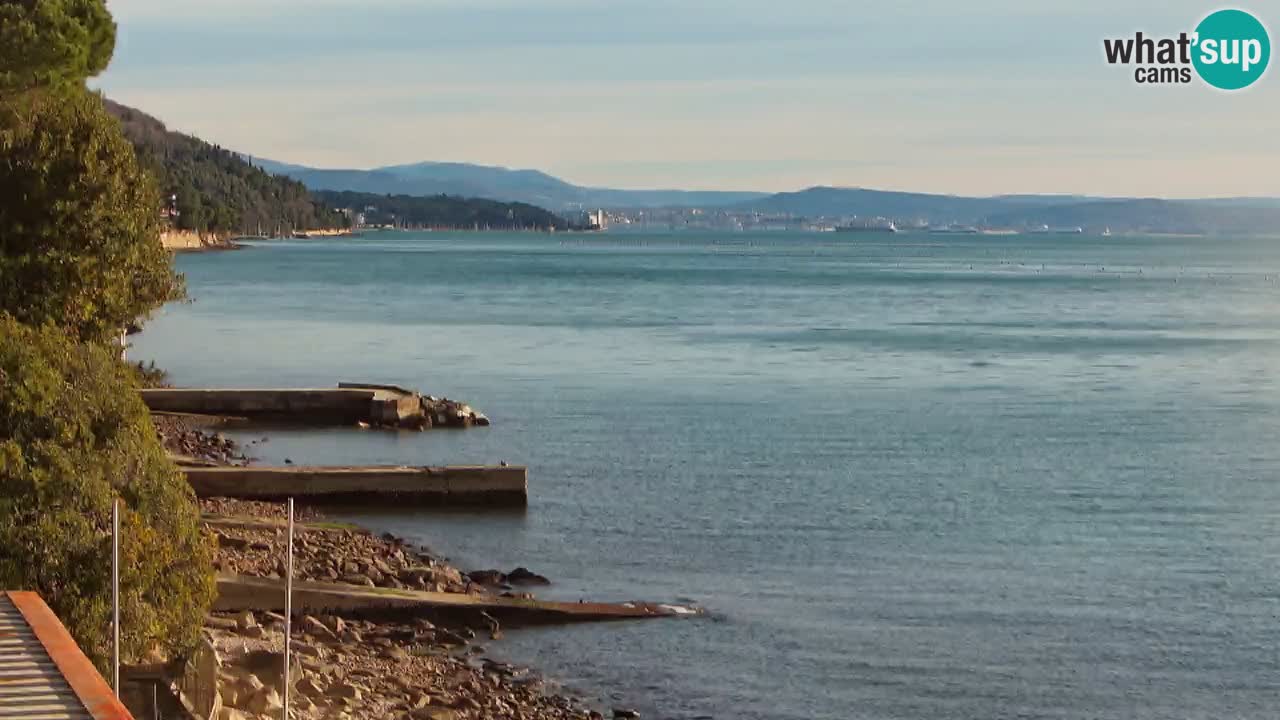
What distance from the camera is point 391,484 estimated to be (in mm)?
31250

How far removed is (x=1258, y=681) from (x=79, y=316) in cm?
1361

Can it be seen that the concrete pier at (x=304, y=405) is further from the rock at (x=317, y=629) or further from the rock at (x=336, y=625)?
the rock at (x=317, y=629)

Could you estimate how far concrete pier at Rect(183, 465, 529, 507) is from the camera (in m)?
30.9

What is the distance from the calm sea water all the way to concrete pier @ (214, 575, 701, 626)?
0.47 metres

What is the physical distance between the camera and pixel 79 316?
72.2ft

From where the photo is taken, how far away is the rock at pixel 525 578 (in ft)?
82.8

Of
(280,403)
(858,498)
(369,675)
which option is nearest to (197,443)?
(280,403)

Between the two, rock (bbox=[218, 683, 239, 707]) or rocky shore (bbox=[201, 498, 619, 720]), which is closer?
rock (bbox=[218, 683, 239, 707])

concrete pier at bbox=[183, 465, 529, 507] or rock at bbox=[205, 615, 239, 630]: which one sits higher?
rock at bbox=[205, 615, 239, 630]

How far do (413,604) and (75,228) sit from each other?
588cm

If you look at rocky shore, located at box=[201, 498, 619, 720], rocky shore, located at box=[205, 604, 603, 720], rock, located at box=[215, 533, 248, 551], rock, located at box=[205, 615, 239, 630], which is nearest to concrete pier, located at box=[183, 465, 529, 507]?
rocky shore, located at box=[201, 498, 619, 720]

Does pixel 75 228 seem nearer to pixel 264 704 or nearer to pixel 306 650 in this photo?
pixel 306 650

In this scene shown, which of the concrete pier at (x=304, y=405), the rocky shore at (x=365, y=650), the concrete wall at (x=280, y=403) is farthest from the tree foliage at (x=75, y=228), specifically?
the concrete wall at (x=280, y=403)

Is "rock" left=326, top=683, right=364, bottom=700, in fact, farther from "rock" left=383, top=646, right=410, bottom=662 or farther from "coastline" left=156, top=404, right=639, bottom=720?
"rock" left=383, top=646, right=410, bottom=662
